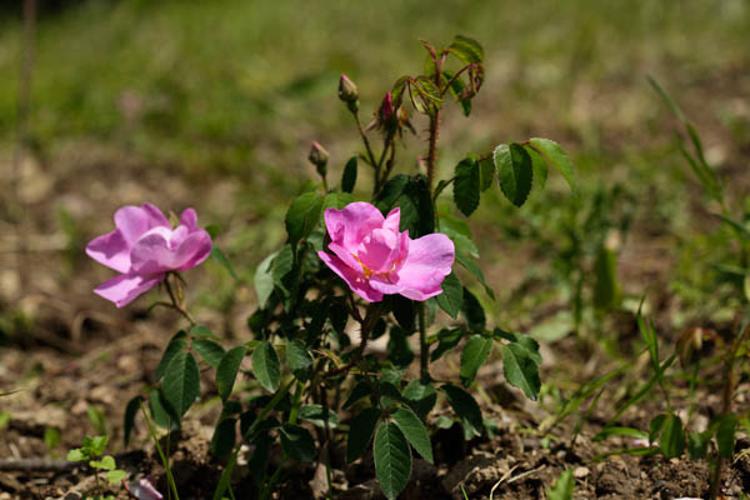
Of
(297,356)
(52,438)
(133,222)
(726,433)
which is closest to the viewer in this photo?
(726,433)

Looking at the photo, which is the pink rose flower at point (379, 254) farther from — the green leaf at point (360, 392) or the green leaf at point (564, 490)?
the green leaf at point (564, 490)

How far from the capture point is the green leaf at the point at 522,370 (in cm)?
145

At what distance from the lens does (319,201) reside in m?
1.44

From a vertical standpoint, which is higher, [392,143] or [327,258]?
[392,143]

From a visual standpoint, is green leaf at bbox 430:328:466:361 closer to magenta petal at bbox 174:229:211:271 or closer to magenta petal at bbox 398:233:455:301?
magenta petal at bbox 398:233:455:301

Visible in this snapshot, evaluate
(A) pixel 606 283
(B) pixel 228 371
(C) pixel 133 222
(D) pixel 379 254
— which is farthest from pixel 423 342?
(A) pixel 606 283

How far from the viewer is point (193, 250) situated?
1.54m

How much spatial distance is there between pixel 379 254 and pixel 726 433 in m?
0.61

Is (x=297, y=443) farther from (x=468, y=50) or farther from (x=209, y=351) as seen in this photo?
(x=468, y=50)

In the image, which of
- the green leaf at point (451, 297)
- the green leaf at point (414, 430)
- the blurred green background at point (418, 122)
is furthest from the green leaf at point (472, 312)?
the blurred green background at point (418, 122)

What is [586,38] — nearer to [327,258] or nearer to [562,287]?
[562,287]

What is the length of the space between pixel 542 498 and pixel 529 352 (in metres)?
0.29

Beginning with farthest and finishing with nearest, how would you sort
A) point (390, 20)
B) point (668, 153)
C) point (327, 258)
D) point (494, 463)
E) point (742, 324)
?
1. point (390, 20)
2. point (668, 153)
3. point (742, 324)
4. point (494, 463)
5. point (327, 258)

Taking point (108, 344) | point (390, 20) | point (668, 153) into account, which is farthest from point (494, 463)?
point (390, 20)
